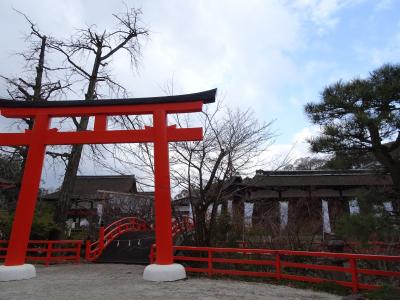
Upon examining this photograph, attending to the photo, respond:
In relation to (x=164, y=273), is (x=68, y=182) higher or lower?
higher

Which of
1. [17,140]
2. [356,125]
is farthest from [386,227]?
[17,140]

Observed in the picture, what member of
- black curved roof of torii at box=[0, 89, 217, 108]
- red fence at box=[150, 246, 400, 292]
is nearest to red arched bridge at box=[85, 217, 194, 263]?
red fence at box=[150, 246, 400, 292]

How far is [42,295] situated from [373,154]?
720 centimetres

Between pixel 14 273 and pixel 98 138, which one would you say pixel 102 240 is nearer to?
pixel 14 273

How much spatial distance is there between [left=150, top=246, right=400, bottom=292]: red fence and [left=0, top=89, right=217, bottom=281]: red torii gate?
1.42 meters

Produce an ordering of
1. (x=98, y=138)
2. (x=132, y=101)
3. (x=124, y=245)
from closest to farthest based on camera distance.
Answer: (x=98, y=138)
(x=132, y=101)
(x=124, y=245)

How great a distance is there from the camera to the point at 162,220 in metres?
9.16

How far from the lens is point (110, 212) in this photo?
2536cm

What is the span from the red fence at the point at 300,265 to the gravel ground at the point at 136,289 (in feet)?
1.58

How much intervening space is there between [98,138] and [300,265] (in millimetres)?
6087

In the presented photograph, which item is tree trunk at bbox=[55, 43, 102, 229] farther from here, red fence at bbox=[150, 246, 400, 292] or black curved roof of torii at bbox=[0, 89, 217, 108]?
red fence at bbox=[150, 246, 400, 292]

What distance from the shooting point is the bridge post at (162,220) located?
8.92 metres

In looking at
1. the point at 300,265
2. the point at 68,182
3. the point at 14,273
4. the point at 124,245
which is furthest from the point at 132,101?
the point at 124,245

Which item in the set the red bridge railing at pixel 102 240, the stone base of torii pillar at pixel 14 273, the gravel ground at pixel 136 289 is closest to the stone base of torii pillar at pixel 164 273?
the gravel ground at pixel 136 289
